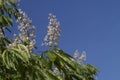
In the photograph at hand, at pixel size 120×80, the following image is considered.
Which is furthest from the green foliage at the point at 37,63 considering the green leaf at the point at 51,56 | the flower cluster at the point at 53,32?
the flower cluster at the point at 53,32

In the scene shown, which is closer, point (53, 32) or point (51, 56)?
point (51, 56)

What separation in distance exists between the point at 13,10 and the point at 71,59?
5.46 feet

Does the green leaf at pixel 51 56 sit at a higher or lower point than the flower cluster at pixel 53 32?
lower

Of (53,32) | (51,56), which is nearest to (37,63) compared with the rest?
(51,56)

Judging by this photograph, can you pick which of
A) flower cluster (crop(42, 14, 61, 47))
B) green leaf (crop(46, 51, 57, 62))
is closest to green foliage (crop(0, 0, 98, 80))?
green leaf (crop(46, 51, 57, 62))

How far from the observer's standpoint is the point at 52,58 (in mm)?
3217

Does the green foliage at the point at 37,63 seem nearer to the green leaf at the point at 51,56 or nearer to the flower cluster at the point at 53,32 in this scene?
the green leaf at the point at 51,56

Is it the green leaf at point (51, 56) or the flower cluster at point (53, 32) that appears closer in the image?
the green leaf at point (51, 56)

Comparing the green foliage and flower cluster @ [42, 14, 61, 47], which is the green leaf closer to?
the green foliage

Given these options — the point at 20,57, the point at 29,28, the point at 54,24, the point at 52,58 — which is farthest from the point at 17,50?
the point at 54,24

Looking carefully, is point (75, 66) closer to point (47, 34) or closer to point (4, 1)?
point (4, 1)

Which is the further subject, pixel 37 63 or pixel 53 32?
pixel 53 32

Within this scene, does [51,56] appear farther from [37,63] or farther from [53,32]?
[53,32]

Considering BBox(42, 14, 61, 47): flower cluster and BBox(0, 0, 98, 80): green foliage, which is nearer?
BBox(0, 0, 98, 80): green foliage
